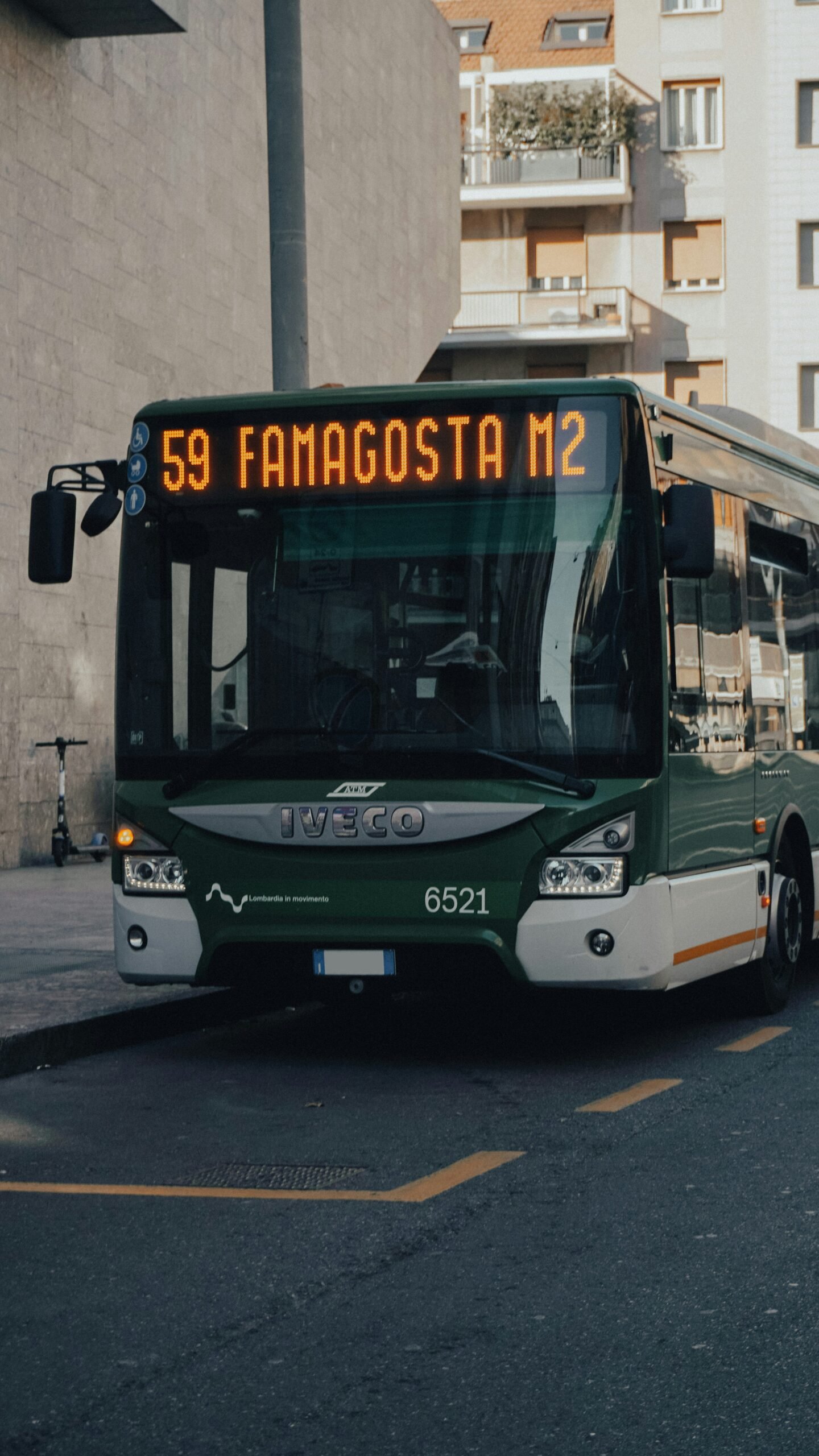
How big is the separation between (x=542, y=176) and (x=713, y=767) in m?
35.8

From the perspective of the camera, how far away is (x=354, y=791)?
26.1ft

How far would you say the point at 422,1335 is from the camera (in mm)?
4453

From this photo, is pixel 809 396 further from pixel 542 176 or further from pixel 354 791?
pixel 354 791

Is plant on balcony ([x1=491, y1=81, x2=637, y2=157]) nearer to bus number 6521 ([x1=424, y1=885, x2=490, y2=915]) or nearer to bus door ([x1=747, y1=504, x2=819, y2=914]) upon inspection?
Answer: bus door ([x1=747, y1=504, x2=819, y2=914])

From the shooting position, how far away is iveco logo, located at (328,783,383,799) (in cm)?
795

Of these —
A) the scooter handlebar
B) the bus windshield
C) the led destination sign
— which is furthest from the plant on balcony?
the bus windshield

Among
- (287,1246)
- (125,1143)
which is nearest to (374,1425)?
(287,1246)

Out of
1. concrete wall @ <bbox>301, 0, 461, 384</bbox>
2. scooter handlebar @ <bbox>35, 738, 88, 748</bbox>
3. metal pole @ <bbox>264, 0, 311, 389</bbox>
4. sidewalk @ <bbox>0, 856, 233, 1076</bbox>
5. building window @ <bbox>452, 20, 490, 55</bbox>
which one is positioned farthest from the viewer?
building window @ <bbox>452, 20, 490, 55</bbox>

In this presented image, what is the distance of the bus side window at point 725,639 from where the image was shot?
8.81 metres

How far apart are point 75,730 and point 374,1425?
1533 centimetres

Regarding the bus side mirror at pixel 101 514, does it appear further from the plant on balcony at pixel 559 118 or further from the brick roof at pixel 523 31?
the brick roof at pixel 523 31

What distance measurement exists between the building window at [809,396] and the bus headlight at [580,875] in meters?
35.8

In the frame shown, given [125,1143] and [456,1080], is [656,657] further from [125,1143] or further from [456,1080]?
[125,1143]

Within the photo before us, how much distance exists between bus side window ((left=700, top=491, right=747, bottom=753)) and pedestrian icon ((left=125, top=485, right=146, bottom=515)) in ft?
7.79
